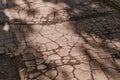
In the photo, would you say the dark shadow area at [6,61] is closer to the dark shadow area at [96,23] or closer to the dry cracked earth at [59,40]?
the dry cracked earth at [59,40]

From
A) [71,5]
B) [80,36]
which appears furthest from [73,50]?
[71,5]

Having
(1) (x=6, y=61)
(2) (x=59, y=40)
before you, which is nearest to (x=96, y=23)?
(2) (x=59, y=40)

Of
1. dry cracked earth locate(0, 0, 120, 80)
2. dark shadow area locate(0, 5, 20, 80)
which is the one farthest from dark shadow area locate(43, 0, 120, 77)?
dark shadow area locate(0, 5, 20, 80)

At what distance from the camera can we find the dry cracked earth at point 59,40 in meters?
2.73

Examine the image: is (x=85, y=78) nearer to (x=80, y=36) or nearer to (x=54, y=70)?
(x=54, y=70)

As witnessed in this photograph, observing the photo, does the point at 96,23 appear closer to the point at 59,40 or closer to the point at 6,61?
the point at 59,40

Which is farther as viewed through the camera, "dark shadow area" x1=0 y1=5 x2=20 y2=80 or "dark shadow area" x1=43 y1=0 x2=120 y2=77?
"dark shadow area" x1=43 y1=0 x2=120 y2=77

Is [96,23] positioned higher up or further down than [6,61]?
higher up

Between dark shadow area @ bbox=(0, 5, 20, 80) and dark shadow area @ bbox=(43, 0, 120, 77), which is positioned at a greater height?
dark shadow area @ bbox=(43, 0, 120, 77)

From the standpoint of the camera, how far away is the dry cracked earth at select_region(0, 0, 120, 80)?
2.73 metres

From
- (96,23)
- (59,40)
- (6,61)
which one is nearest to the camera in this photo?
(6,61)

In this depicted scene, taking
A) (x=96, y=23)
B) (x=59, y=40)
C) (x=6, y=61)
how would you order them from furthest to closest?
(x=96, y=23) → (x=59, y=40) → (x=6, y=61)

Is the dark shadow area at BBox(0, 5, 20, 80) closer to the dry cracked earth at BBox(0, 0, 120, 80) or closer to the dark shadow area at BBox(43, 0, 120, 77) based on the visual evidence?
the dry cracked earth at BBox(0, 0, 120, 80)

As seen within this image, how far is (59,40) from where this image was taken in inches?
130
